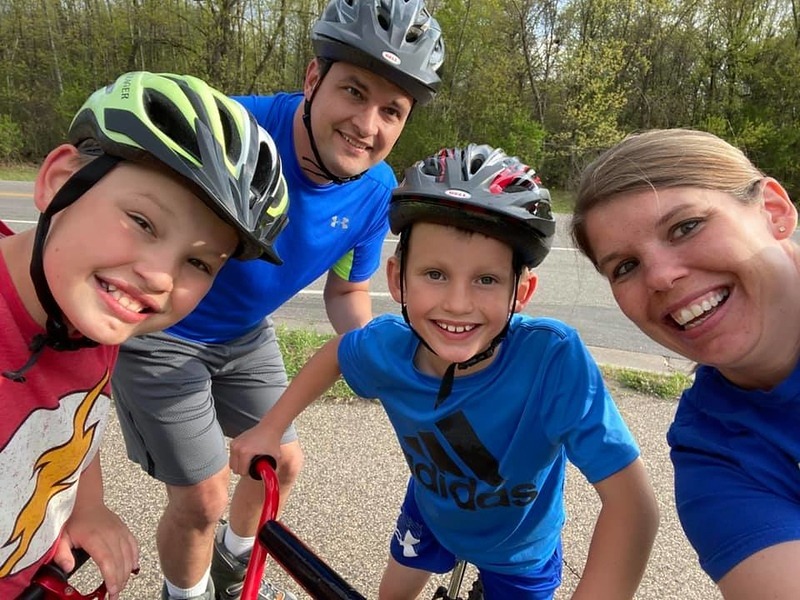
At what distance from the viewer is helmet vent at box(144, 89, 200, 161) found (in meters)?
1.59

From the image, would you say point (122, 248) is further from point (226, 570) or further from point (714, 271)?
point (226, 570)

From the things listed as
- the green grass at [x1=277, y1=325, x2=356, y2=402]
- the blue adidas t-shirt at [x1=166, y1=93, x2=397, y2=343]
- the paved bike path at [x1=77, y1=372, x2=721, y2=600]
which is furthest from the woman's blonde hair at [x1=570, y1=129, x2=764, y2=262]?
the green grass at [x1=277, y1=325, x2=356, y2=402]

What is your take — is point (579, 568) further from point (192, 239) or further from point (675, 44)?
point (675, 44)

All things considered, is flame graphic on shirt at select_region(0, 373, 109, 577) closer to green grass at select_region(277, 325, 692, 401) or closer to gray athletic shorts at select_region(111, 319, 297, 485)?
gray athletic shorts at select_region(111, 319, 297, 485)

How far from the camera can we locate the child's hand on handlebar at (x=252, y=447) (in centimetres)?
208

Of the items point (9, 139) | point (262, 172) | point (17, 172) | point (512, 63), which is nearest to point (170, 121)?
point (262, 172)

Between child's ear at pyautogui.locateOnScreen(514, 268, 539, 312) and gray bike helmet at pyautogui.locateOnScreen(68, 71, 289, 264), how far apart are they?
767mm

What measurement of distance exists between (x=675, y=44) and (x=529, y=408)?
29.5 m

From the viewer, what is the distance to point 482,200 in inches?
71.2

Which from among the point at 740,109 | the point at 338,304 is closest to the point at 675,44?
the point at 740,109

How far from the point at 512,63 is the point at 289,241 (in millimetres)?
25538

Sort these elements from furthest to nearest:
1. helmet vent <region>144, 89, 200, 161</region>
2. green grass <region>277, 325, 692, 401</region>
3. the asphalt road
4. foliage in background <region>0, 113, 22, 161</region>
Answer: foliage in background <region>0, 113, 22, 161</region>, green grass <region>277, 325, 692, 401</region>, the asphalt road, helmet vent <region>144, 89, 200, 161</region>

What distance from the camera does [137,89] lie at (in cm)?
168

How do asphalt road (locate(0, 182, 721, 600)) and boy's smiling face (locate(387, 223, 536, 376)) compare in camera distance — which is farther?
asphalt road (locate(0, 182, 721, 600))
